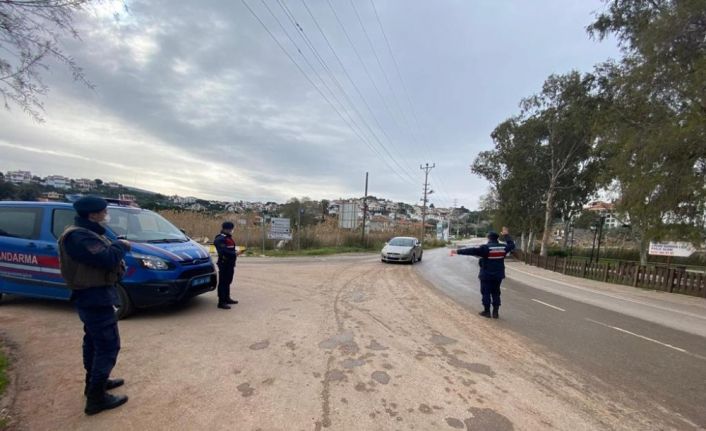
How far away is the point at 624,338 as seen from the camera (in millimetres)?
6516

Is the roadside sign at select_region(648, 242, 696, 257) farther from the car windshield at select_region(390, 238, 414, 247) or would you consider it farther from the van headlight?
the van headlight

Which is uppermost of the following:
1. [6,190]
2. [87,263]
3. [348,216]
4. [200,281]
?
[348,216]

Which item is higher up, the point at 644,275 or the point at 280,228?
the point at 644,275

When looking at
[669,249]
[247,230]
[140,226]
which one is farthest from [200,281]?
[669,249]

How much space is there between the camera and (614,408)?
363 cm

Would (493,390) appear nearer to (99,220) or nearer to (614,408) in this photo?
(614,408)

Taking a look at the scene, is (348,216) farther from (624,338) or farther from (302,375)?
(302,375)

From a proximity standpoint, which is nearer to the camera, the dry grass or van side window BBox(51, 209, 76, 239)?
van side window BBox(51, 209, 76, 239)

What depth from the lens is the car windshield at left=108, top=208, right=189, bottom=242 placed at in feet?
19.7

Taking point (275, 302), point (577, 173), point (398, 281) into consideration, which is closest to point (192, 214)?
point (398, 281)

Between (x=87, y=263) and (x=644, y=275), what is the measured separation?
66.8 ft

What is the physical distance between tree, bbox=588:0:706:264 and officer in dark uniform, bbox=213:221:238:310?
15406 millimetres

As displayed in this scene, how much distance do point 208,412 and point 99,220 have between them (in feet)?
6.39

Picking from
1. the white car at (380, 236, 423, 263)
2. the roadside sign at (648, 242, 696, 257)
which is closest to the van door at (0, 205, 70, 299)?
the white car at (380, 236, 423, 263)
